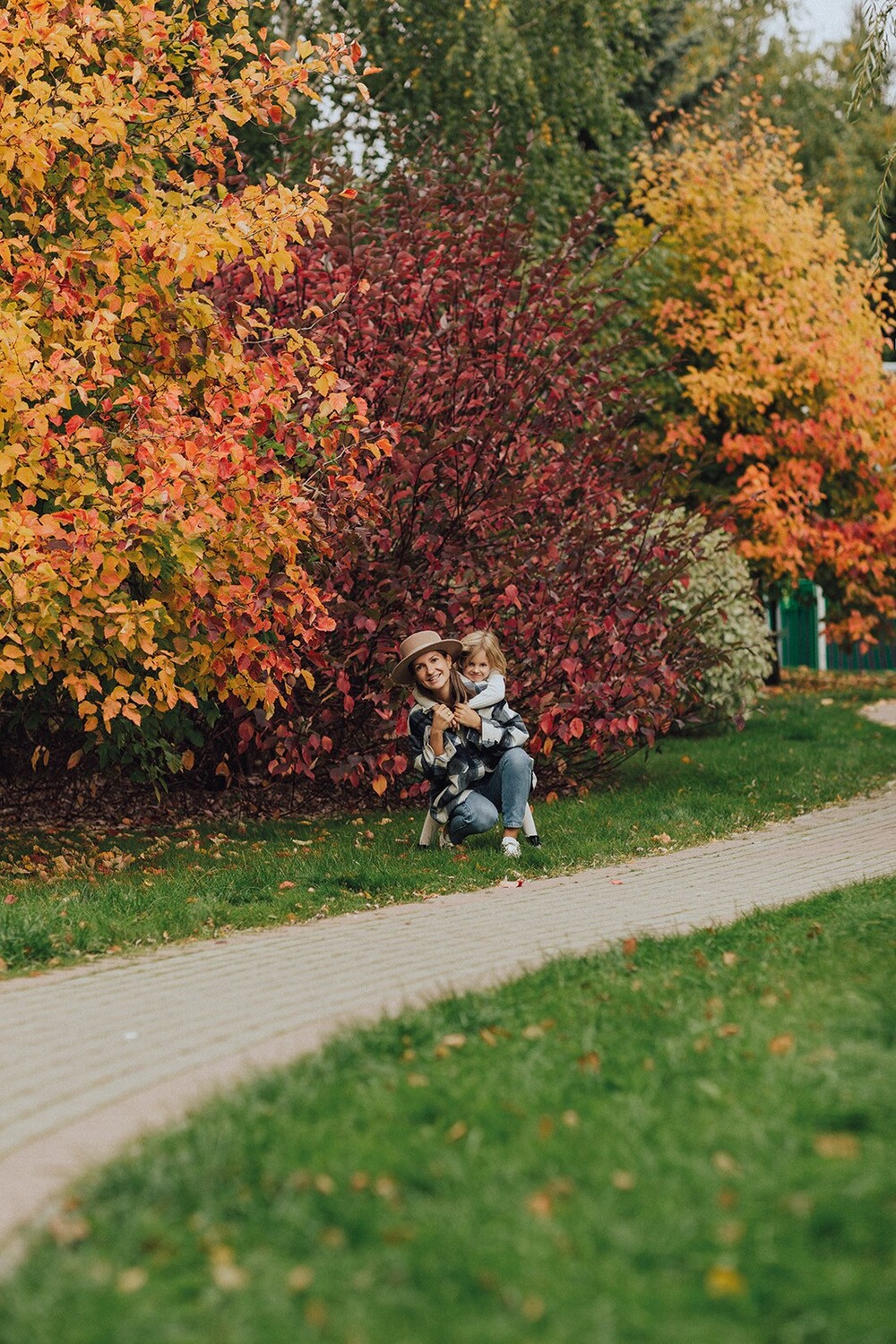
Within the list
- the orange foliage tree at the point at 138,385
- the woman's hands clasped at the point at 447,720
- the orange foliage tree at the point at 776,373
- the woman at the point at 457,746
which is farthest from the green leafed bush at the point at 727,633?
the orange foliage tree at the point at 138,385

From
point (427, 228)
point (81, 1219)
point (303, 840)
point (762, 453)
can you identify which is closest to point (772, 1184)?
point (81, 1219)

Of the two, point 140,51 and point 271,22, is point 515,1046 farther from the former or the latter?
point 271,22

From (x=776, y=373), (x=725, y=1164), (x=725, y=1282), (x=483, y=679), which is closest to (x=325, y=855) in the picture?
(x=483, y=679)

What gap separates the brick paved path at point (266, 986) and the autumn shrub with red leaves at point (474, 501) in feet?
7.32

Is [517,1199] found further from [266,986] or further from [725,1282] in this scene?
[266,986]

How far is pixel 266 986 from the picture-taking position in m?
5.18

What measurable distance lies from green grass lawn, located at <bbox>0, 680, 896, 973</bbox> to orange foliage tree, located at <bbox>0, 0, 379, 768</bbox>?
0.89 meters

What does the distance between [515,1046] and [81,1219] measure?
146 cm

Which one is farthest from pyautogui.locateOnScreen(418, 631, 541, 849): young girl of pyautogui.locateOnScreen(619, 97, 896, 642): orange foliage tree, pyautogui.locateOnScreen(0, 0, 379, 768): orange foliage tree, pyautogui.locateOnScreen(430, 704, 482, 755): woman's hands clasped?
pyautogui.locateOnScreen(619, 97, 896, 642): orange foliage tree

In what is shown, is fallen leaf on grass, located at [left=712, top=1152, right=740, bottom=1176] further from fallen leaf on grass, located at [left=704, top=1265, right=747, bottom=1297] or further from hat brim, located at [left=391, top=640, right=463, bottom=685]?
hat brim, located at [left=391, top=640, right=463, bottom=685]

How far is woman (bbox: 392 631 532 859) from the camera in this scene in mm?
8023

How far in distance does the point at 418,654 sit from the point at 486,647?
44cm

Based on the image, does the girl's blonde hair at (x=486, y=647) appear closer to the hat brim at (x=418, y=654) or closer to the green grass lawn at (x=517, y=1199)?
the hat brim at (x=418, y=654)

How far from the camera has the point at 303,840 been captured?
8.98m
